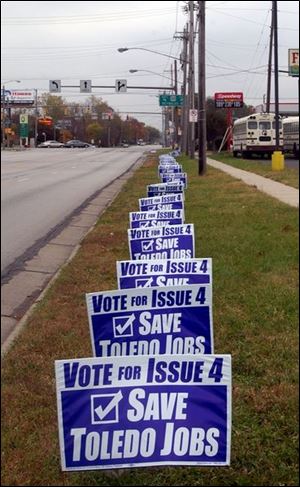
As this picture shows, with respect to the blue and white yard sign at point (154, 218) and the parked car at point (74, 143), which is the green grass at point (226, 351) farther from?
the parked car at point (74, 143)

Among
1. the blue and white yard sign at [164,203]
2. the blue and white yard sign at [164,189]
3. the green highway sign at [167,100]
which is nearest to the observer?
the blue and white yard sign at [164,203]

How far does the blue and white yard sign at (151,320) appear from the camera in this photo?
123 inches

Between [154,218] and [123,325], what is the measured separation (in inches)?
114

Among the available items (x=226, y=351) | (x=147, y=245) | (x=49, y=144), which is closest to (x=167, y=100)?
(x=147, y=245)

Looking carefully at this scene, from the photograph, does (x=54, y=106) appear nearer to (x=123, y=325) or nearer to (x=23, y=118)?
(x=23, y=118)

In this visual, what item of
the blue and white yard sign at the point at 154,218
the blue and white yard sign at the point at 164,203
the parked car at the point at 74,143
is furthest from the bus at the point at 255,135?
the parked car at the point at 74,143

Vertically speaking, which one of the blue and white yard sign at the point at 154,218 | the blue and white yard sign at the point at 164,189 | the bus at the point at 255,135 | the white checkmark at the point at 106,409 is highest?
the bus at the point at 255,135

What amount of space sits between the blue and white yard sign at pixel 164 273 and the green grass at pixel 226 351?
2.32ft

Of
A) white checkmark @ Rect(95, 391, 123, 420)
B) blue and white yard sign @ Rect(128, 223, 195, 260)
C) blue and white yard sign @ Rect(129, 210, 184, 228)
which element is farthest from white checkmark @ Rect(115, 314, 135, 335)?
blue and white yard sign @ Rect(129, 210, 184, 228)

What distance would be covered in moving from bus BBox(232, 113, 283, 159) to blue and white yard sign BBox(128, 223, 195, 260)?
2647 cm

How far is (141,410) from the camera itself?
2.44 m

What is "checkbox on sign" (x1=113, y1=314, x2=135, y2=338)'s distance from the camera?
313 centimetres

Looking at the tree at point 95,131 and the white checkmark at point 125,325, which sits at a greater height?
the tree at point 95,131

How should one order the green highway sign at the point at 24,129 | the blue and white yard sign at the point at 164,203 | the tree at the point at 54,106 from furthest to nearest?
the blue and white yard sign at the point at 164,203, the tree at the point at 54,106, the green highway sign at the point at 24,129
